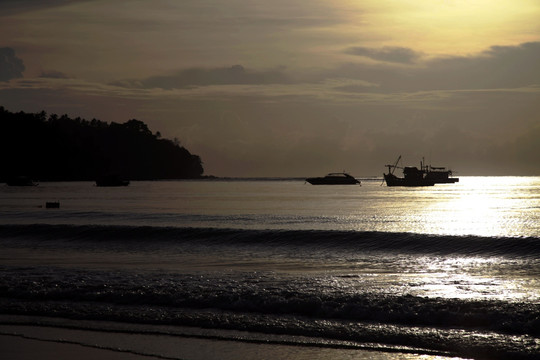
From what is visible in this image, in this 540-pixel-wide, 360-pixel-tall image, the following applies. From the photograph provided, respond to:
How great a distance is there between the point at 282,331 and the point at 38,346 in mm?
5523

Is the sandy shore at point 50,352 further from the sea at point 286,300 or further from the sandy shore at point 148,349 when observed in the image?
the sea at point 286,300

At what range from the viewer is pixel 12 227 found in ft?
147

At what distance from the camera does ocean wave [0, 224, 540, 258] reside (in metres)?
33.7

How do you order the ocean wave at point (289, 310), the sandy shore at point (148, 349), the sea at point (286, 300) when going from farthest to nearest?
the ocean wave at point (289, 310) < the sea at point (286, 300) < the sandy shore at point (148, 349)

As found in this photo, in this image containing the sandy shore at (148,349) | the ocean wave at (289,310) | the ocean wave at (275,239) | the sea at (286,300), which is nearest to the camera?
the sandy shore at (148,349)

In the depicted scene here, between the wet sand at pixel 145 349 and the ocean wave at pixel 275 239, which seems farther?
the ocean wave at pixel 275 239

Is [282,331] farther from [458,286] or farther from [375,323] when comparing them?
[458,286]

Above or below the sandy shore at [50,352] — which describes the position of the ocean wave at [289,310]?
above

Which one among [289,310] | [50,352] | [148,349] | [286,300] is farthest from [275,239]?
[50,352]

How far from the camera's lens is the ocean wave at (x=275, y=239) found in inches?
1328

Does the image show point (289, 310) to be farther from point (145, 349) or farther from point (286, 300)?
point (145, 349)

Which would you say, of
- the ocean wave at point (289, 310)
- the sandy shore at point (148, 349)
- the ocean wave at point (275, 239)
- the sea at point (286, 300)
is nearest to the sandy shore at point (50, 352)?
the sandy shore at point (148, 349)

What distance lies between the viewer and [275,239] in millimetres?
39000

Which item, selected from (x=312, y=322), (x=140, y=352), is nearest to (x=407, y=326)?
(x=312, y=322)
